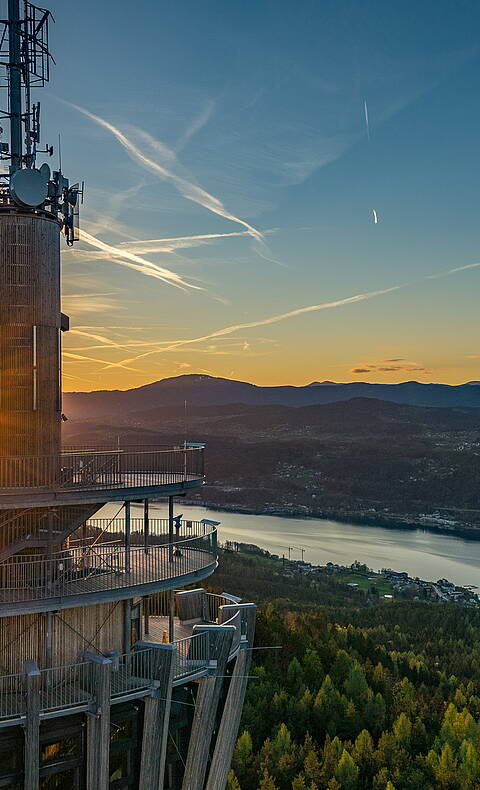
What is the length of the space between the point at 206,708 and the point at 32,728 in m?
5.10

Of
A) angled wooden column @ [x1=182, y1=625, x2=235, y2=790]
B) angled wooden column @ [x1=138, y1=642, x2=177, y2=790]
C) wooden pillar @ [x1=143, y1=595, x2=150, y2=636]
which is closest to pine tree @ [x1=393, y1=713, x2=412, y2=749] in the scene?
angled wooden column @ [x1=182, y1=625, x2=235, y2=790]

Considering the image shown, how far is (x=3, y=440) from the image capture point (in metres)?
19.0

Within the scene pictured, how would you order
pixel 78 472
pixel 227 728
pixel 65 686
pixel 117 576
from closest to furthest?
1. pixel 65 686
2. pixel 78 472
3. pixel 117 576
4. pixel 227 728

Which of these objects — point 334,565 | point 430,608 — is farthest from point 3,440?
point 334,565

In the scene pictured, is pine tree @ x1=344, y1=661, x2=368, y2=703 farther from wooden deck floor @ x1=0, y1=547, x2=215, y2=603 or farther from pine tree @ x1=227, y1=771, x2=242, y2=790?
wooden deck floor @ x1=0, y1=547, x2=215, y2=603

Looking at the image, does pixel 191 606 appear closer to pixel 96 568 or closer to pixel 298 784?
pixel 96 568

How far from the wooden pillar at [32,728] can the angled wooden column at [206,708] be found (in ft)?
15.1

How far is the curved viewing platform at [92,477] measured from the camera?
17.3m

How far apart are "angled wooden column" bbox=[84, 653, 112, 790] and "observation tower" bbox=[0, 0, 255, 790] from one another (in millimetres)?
32

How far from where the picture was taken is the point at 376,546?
172 meters

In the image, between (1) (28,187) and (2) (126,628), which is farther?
(2) (126,628)

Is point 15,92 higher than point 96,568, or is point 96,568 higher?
point 15,92

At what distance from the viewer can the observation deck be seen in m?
16.5

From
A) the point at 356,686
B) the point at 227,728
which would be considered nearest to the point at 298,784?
the point at 356,686
